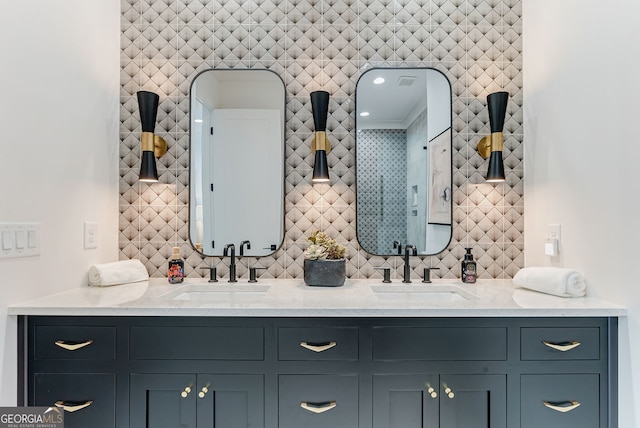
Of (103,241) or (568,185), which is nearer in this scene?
(568,185)

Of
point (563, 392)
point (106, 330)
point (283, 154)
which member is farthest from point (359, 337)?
point (283, 154)

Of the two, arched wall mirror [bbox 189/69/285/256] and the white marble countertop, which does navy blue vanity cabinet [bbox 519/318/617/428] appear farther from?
arched wall mirror [bbox 189/69/285/256]

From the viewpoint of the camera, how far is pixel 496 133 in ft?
6.11

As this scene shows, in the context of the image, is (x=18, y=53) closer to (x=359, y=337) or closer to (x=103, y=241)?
(x=103, y=241)

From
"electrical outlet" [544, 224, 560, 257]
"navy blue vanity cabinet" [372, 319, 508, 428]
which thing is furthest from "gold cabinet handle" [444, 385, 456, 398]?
"electrical outlet" [544, 224, 560, 257]

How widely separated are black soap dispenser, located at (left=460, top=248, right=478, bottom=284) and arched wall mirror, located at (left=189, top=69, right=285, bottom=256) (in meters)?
0.98

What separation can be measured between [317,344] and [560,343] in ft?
2.94

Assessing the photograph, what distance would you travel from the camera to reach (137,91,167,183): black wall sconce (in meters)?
1.86

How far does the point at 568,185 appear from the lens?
5.32ft

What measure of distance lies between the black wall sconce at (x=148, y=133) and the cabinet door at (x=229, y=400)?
107cm

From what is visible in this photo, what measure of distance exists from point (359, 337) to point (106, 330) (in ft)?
3.08

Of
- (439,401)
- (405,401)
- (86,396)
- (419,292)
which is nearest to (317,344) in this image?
(405,401)

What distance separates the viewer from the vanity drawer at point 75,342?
1.34 meters

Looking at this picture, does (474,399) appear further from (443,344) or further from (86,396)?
(86,396)
